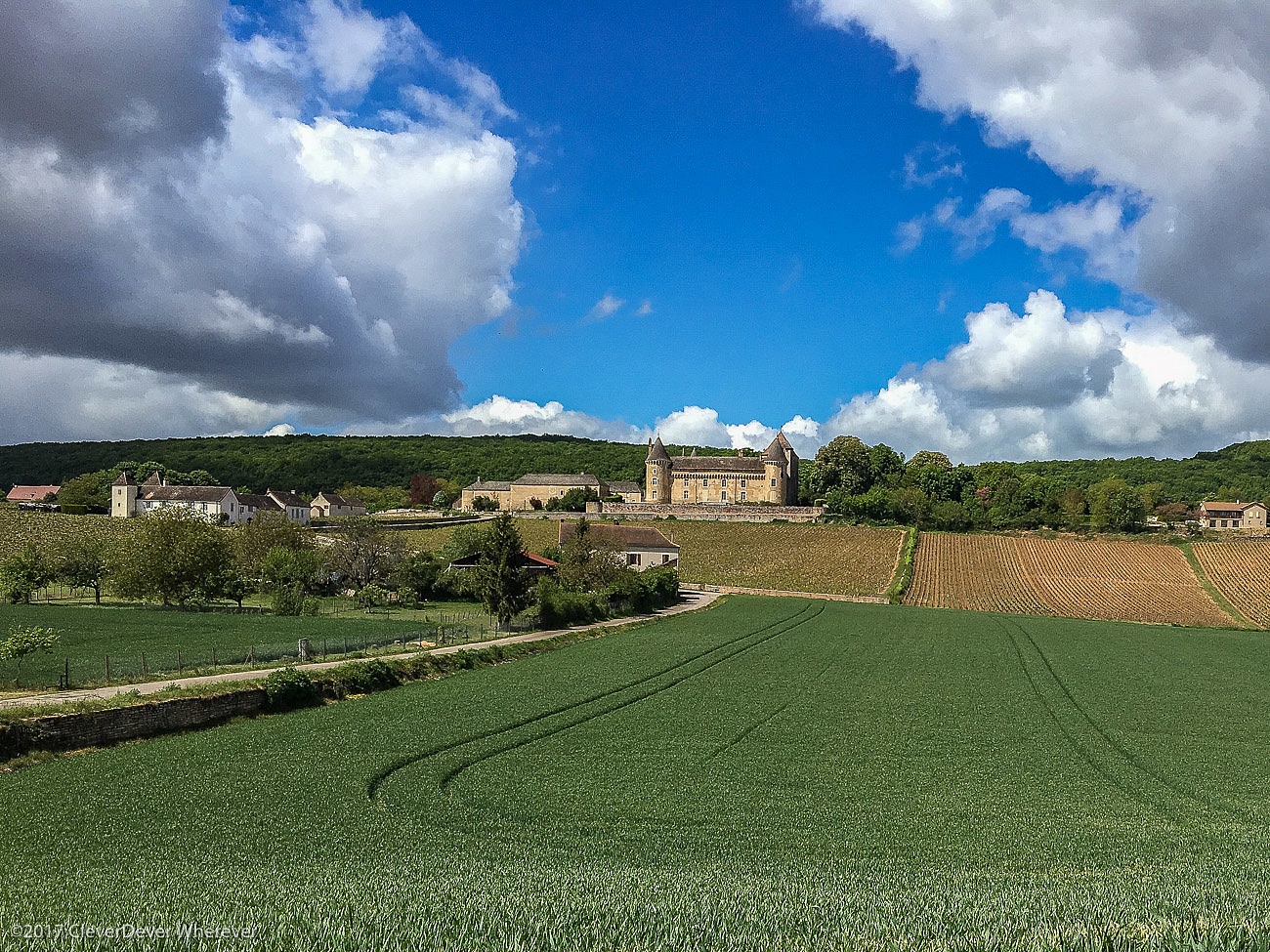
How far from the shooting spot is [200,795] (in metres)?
14.3

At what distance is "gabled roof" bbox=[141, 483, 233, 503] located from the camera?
338 feet

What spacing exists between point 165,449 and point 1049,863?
20407cm

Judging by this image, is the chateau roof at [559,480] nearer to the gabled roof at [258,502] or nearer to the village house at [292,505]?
the village house at [292,505]

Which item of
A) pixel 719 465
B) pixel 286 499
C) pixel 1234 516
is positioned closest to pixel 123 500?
pixel 286 499

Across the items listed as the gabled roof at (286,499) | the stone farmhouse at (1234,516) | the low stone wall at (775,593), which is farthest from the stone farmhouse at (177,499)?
the stone farmhouse at (1234,516)

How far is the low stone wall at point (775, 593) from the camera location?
67312 millimetres

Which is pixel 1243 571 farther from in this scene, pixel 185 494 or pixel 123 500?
pixel 123 500

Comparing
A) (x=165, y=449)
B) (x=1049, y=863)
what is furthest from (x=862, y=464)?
(x=165, y=449)

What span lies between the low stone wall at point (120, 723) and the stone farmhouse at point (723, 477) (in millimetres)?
102037

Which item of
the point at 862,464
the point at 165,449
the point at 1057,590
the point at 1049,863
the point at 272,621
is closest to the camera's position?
the point at 1049,863

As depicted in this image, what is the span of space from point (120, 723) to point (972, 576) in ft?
236

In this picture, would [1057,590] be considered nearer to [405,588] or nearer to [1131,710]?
[1131,710]

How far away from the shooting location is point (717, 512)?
10694 centimetres

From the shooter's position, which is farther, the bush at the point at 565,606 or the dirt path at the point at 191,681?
the bush at the point at 565,606
